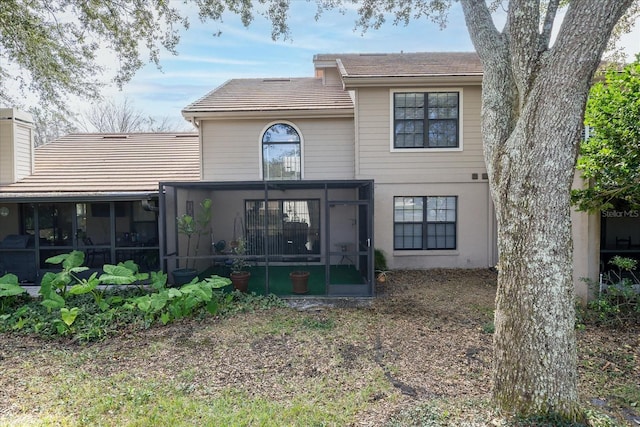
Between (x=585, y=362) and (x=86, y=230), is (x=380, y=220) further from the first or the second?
(x=86, y=230)

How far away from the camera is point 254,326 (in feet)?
22.3

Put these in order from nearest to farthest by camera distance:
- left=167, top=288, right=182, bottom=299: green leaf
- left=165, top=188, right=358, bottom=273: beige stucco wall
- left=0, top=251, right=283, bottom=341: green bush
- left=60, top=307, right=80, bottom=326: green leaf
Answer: left=60, top=307, right=80, bottom=326: green leaf → left=0, top=251, right=283, bottom=341: green bush → left=167, top=288, right=182, bottom=299: green leaf → left=165, top=188, right=358, bottom=273: beige stucco wall

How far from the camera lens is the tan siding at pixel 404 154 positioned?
34.2ft

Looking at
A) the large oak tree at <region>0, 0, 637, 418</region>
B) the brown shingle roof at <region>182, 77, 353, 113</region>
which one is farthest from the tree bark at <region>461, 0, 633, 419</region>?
the brown shingle roof at <region>182, 77, 353, 113</region>

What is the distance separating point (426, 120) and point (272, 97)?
4.65 metres

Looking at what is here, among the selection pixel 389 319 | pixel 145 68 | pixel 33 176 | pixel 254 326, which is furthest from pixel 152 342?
pixel 33 176

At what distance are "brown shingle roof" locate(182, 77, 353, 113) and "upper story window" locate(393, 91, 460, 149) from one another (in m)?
1.51

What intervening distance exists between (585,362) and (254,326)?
502 cm

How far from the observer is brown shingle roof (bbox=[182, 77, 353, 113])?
1077 centimetres

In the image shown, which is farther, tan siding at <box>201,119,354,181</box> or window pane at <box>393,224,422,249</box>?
tan siding at <box>201,119,354,181</box>

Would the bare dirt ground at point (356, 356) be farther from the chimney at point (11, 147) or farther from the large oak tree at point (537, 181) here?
the chimney at point (11, 147)

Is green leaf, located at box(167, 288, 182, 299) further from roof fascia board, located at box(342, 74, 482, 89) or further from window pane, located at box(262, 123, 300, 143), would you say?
roof fascia board, located at box(342, 74, 482, 89)

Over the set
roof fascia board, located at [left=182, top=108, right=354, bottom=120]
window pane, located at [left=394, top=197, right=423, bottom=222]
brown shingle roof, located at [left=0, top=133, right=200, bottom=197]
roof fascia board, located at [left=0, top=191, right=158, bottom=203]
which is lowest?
window pane, located at [left=394, top=197, right=423, bottom=222]

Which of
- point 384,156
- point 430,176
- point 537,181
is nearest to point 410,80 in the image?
point 384,156
